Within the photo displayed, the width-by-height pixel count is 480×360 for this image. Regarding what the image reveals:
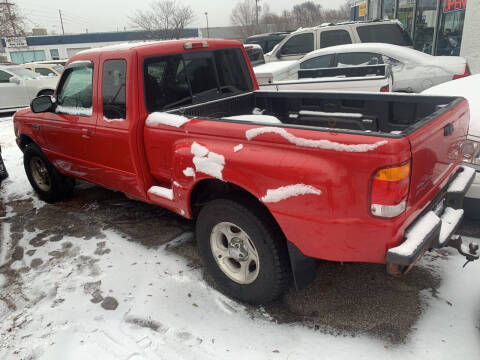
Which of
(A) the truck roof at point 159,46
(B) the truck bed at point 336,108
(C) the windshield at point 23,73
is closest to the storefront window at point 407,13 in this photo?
(B) the truck bed at point 336,108

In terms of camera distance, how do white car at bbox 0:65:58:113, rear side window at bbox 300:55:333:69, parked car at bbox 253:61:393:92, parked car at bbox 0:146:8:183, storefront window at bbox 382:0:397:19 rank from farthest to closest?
storefront window at bbox 382:0:397:19
white car at bbox 0:65:58:113
rear side window at bbox 300:55:333:69
parked car at bbox 0:146:8:183
parked car at bbox 253:61:393:92

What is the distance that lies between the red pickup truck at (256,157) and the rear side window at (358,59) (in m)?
4.03

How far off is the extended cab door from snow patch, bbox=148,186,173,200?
904mm

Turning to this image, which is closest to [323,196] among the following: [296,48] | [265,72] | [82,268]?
[82,268]

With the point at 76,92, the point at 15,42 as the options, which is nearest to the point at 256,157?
the point at 76,92

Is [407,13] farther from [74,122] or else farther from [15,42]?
[15,42]

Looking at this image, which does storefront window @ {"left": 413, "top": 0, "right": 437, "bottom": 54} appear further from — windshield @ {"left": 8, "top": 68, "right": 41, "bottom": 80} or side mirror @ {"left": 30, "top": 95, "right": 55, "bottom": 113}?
windshield @ {"left": 8, "top": 68, "right": 41, "bottom": 80}

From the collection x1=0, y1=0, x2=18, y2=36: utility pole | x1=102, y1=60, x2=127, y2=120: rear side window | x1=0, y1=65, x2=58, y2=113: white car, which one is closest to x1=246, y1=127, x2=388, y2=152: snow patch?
x1=102, y1=60, x2=127, y2=120: rear side window

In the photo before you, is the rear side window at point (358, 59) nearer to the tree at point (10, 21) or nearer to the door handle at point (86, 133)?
the door handle at point (86, 133)

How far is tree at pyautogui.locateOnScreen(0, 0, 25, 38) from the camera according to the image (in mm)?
48353

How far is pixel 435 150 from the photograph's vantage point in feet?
7.84

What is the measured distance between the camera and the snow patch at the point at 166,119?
9.56ft

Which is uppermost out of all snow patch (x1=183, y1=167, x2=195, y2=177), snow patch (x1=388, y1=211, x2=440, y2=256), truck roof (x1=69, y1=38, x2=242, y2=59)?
truck roof (x1=69, y1=38, x2=242, y2=59)

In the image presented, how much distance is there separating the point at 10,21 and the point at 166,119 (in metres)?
57.7
